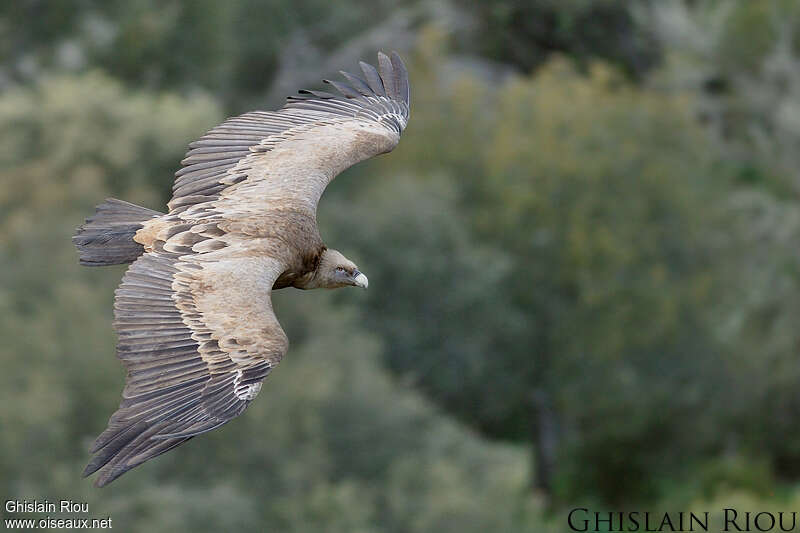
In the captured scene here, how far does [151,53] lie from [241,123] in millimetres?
40516

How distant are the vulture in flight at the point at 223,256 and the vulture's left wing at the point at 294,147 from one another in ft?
0.04

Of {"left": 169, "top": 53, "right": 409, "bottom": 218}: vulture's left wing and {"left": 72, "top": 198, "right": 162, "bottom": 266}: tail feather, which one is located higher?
{"left": 169, "top": 53, "right": 409, "bottom": 218}: vulture's left wing

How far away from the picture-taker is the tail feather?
1239cm

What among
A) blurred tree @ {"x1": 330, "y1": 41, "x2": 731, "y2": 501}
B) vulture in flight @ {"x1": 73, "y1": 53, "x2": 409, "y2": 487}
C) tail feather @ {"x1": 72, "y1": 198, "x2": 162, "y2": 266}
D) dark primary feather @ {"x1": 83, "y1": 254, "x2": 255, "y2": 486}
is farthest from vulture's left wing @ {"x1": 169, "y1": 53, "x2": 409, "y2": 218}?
blurred tree @ {"x1": 330, "y1": 41, "x2": 731, "y2": 501}

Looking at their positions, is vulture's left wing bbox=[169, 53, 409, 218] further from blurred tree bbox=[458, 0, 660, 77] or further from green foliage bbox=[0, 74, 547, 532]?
blurred tree bbox=[458, 0, 660, 77]

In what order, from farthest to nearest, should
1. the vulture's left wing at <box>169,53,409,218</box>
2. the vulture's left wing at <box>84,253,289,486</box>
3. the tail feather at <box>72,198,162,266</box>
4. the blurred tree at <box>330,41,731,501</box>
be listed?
the blurred tree at <box>330,41,731,501</box>, the vulture's left wing at <box>169,53,409,218</box>, the tail feather at <box>72,198,162,266</box>, the vulture's left wing at <box>84,253,289,486</box>

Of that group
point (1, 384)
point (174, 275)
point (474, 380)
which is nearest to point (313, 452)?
point (1, 384)

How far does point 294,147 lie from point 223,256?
7.46ft

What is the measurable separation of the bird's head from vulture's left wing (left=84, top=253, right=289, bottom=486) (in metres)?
1.50

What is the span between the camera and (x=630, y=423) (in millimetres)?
42375

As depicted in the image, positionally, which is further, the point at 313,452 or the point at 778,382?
the point at 778,382

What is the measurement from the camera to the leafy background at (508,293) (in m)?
33.0

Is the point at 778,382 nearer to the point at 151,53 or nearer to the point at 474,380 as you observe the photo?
the point at 474,380

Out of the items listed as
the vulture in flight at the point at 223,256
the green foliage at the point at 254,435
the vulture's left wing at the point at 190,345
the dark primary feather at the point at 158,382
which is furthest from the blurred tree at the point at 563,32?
the dark primary feather at the point at 158,382
